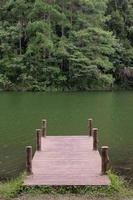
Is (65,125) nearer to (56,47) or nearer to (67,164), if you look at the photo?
(67,164)

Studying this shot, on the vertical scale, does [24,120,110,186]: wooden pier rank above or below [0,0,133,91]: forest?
below

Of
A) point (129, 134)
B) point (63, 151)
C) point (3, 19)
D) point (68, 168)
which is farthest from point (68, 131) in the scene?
point (3, 19)

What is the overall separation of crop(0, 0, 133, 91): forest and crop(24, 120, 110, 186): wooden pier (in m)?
34.6

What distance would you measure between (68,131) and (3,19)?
37.3 m

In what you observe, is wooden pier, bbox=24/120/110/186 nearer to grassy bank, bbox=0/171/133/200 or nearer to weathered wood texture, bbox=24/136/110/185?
weathered wood texture, bbox=24/136/110/185

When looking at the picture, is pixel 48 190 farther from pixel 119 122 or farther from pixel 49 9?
pixel 49 9

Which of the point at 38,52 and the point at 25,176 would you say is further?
the point at 38,52

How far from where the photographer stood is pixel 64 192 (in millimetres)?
10008

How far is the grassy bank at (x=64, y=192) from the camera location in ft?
31.5

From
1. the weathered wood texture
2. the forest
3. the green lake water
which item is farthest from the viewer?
the forest

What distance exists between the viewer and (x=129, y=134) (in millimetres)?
20000

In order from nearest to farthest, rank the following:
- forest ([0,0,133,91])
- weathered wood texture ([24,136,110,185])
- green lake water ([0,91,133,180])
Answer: weathered wood texture ([24,136,110,185]) → green lake water ([0,91,133,180]) → forest ([0,0,133,91])

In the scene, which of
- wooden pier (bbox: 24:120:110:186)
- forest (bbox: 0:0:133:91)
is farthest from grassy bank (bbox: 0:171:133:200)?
forest (bbox: 0:0:133:91)

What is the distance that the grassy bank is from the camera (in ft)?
31.5
